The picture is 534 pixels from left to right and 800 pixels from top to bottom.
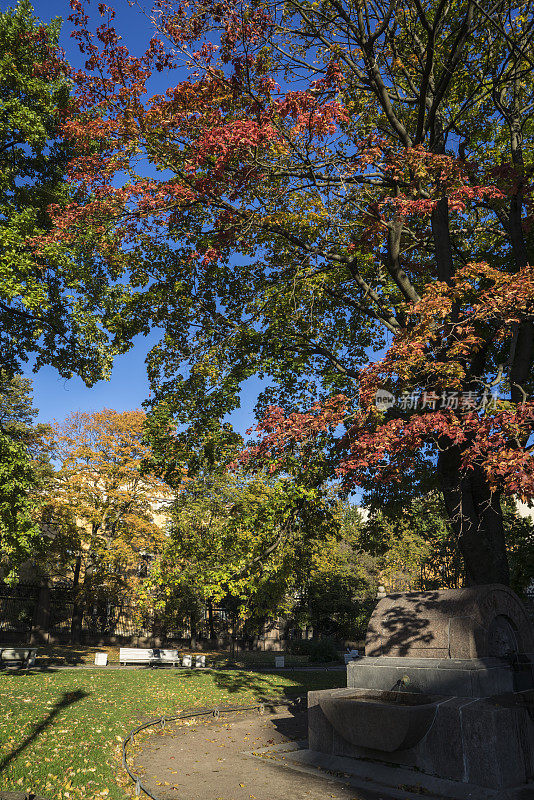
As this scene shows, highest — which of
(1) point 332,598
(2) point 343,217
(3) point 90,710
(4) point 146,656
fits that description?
(2) point 343,217

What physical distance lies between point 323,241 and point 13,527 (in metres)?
11.2

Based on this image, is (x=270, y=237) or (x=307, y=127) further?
(x=270, y=237)

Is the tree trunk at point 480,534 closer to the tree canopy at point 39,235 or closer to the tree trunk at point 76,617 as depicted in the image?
the tree canopy at point 39,235

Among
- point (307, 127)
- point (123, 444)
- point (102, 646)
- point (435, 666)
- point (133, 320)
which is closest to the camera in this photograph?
point (435, 666)

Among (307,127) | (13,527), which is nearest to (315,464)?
(307,127)

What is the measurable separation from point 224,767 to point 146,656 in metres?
16.1

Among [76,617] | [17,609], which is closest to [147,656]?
[76,617]

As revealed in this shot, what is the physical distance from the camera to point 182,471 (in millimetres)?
→ 14477

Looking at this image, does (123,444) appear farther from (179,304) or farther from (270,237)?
(270,237)

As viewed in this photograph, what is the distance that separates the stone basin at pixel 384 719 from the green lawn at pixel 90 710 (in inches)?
127

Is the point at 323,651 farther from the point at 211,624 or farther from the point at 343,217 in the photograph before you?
the point at 343,217

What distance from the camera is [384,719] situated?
750cm

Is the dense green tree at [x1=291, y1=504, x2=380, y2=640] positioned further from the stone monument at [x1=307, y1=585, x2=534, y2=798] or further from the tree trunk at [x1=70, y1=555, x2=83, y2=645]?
the stone monument at [x1=307, y1=585, x2=534, y2=798]

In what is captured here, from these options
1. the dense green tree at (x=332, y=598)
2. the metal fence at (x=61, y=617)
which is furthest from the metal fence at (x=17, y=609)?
the dense green tree at (x=332, y=598)
